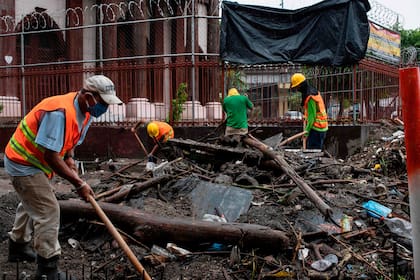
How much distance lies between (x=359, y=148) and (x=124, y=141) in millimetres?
5390

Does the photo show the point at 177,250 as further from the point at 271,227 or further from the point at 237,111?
the point at 237,111

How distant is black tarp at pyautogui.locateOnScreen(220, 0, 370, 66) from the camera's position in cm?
1058

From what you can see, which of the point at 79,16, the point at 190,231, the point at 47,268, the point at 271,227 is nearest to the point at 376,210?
the point at 271,227

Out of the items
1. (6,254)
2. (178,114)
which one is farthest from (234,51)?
(6,254)

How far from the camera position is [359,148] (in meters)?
10.6

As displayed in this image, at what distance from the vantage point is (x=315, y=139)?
29.2 ft

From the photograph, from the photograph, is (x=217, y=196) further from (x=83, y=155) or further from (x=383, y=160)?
(x=83, y=155)

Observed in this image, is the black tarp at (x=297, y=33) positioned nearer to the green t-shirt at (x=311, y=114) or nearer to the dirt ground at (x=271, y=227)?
the green t-shirt at (x=311, y=114)

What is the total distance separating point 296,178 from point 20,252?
3.06 meters

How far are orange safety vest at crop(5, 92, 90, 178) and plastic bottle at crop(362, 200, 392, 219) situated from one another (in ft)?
10.5

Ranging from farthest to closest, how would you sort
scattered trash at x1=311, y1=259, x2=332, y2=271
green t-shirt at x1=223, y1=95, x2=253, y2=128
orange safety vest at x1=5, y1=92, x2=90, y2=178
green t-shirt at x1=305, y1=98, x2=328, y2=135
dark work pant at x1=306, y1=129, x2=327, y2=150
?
green t-shirt at x1=223, y1=95, x2=253, y2=128 < dark work pant at x1=306, y1=129, x2=327, y2=150 < green t-shirt at x1=305, y1=98, x2=328, y2=135 < scattered trash at x1=311, y1=259, x2=332, y2=271 < orange safety vest at x1=5, y1=92, x2=90, y2=178

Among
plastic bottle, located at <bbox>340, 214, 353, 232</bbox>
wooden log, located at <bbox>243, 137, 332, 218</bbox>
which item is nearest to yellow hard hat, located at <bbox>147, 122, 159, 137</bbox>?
wooden log, located at <bbox>243, 137, 332, 218</bbox>

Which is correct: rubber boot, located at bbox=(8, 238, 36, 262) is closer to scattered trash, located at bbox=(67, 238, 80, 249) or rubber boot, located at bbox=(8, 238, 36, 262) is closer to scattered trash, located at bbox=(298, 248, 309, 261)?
scattered trash, located at bbox=(67, 238, 80, 249)

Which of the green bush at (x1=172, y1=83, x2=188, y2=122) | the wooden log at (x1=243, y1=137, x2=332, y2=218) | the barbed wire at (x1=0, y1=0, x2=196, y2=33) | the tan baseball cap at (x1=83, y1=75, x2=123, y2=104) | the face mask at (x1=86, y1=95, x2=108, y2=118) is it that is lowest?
the wooden log at (x1=243, y1=137, x2=332, y2=218)
